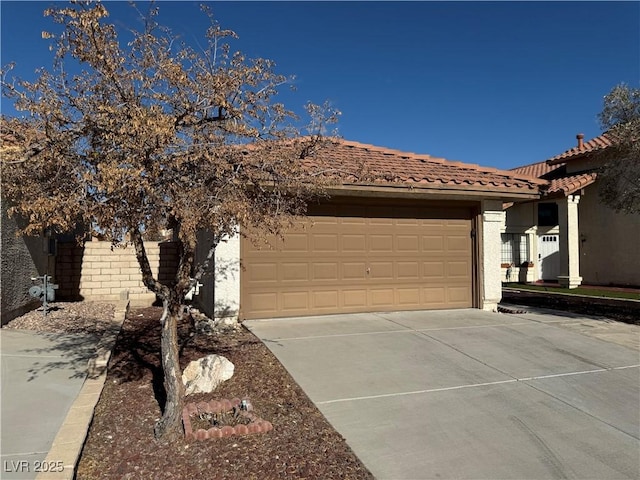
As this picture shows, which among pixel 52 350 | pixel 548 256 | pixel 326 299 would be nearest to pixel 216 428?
pixel 52 350

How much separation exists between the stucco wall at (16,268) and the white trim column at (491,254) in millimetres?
9261

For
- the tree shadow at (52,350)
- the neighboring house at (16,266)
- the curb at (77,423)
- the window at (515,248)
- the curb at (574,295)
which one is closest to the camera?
the curb at (77,423)

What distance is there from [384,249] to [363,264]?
59 centimetres

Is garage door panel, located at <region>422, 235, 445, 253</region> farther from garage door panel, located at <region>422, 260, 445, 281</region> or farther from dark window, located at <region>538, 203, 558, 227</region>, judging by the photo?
dark window, located at <region>538, 203, 558, 227</region>

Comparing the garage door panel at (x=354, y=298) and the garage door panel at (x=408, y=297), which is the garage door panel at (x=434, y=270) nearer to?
the garage door panel at (x=408, y=297)

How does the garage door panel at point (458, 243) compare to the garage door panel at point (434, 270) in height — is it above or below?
above

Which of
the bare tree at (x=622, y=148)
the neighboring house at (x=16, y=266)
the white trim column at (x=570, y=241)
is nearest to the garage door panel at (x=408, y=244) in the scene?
the bare tree at (x=622, y=148)

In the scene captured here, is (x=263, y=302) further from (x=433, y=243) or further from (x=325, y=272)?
(x=433, y=243)

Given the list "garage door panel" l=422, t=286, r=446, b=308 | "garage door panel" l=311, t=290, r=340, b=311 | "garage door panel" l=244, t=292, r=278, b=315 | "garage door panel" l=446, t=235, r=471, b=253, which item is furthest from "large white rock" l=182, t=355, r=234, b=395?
"garage door panel" l=446, t=235, r=471, b=253

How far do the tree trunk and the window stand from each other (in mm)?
18424

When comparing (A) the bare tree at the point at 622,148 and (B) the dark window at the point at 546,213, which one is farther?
(B) the dark window at the point at 546,213

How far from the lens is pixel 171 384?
454 centimetres

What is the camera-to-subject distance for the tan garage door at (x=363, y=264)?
957 centimetres

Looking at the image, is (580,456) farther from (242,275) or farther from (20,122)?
(242,275)
